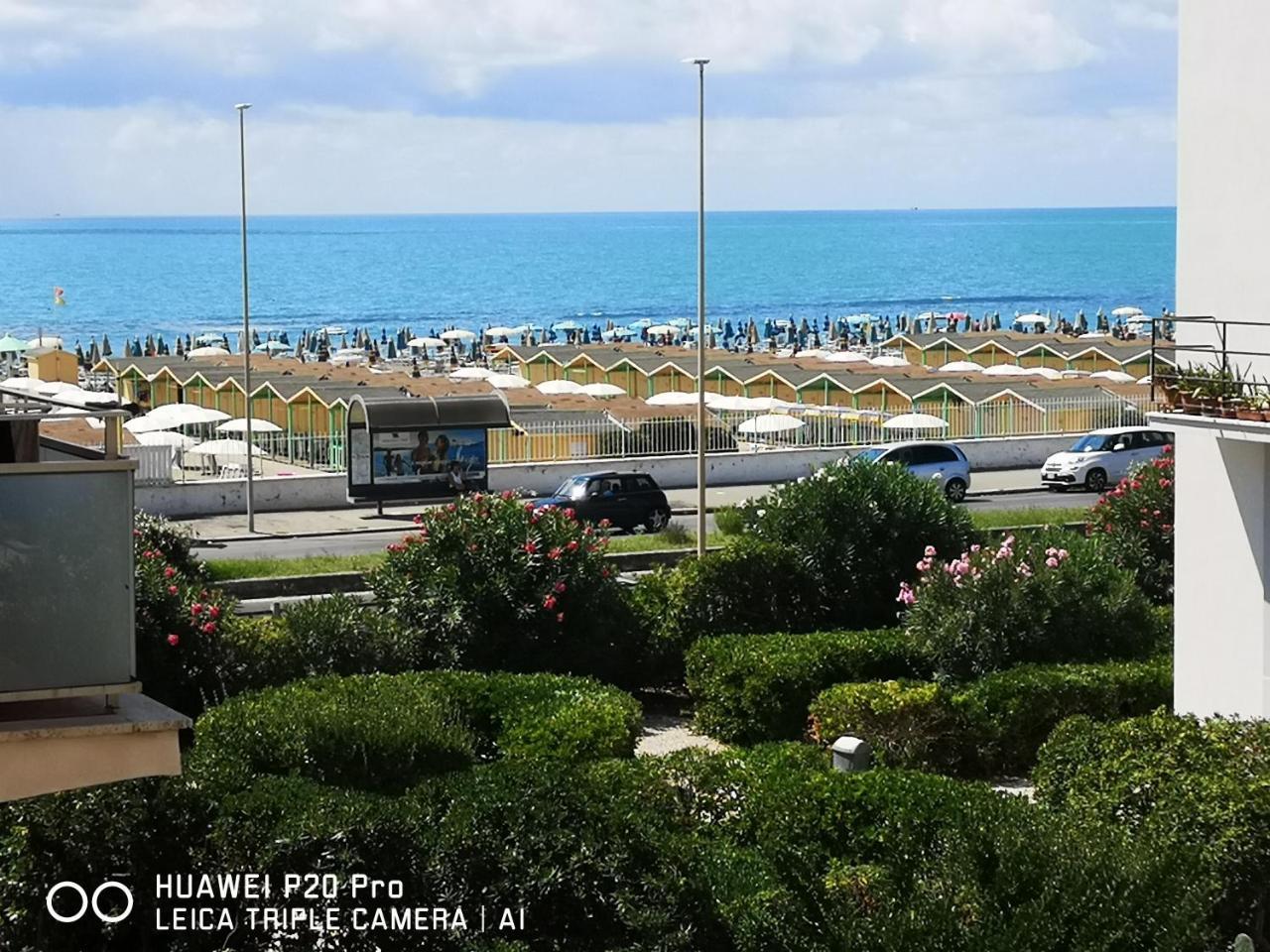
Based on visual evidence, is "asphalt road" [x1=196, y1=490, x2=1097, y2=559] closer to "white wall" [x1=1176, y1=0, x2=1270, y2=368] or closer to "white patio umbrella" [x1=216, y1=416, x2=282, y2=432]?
"white patio umbrella" [x1=216, y1=416, x2=282, y2=432]

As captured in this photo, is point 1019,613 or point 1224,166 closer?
point 1224,166

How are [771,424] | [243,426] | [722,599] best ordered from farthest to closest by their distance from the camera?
[771,424] < [243,426] < [722,599]

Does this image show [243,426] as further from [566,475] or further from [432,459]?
[566,475]

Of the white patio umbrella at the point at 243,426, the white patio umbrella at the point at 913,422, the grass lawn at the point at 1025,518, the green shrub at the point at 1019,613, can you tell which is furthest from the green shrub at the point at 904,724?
the white patio umbrella at the point at 913,422

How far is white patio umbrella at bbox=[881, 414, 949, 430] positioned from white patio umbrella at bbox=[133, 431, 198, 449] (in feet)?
55.7

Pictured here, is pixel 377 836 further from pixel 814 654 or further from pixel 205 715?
pixel 814 654

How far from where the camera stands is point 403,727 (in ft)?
44.8

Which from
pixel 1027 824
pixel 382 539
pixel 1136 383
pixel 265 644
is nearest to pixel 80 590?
pixel 1027 824

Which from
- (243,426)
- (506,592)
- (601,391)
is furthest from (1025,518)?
(601,391)

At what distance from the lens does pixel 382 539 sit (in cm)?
3541

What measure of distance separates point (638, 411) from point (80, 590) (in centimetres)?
3914

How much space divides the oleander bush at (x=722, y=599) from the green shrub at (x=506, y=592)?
0.41m

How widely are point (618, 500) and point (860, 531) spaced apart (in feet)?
48.4

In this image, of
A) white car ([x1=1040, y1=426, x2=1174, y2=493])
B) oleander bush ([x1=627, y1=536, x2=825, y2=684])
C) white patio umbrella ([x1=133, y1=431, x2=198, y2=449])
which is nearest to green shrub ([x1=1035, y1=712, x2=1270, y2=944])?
oleander bush ([x1=627, y1=536, x2=825, y2=684])
